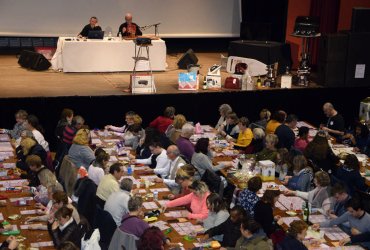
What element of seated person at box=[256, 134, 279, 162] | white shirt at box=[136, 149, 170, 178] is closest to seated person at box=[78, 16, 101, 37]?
white shirt at box=[136, 149, 170, 178]

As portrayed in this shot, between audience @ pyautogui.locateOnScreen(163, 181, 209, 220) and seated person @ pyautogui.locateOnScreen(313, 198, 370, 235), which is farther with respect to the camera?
audience @ pyautogui.locateOnScreen(163, 181, 209, 220)

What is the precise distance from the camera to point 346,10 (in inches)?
687

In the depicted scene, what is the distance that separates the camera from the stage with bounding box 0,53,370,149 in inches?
556

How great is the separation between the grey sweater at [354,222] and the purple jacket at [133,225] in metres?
2.20

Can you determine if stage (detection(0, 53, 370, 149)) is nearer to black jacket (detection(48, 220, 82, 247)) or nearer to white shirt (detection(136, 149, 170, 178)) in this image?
white shirt (detection(136, 149, 170, 178))

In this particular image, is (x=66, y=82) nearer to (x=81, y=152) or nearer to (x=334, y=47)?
(x=81, y=152)

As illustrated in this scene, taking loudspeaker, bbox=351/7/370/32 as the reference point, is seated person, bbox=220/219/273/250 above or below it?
below

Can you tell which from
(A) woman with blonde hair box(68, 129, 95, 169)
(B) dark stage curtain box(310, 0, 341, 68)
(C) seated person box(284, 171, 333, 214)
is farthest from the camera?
(B) dark stage curtain box(310, 0, 341, 68)

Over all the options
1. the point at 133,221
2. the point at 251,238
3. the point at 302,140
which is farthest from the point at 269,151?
the point at 133,221

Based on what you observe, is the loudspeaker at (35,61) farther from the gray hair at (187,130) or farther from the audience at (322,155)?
the audience at (322,155)

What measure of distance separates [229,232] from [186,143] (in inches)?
130

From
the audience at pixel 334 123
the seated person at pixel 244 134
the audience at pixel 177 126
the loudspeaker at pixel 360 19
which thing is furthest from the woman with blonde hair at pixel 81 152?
the loudspeaker at pixel 360 19

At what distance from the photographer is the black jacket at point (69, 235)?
7656 mm

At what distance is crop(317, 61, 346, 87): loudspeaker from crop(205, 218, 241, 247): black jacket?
27.5ft
